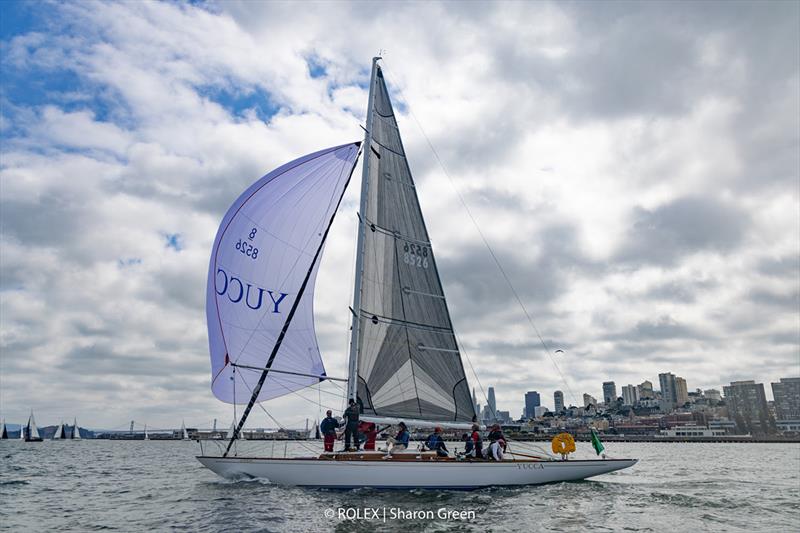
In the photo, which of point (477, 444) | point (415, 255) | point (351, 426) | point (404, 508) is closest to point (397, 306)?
point (415, 255)

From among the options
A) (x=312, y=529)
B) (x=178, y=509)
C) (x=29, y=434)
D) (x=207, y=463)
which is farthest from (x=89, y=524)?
(x=29, y=434)

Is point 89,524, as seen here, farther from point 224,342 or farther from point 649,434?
point 649,434

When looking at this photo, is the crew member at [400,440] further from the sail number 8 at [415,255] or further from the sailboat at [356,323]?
the sail number 8 at [415,255]

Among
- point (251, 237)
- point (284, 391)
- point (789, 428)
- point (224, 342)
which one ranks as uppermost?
point (251, 237)

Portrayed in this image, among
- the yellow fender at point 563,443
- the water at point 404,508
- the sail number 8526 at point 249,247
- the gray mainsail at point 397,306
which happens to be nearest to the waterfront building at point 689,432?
the water at point 404,508

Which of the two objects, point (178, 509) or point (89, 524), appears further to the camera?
point (178, 509)

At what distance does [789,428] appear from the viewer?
158750 mm

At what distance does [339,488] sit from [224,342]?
530 cm

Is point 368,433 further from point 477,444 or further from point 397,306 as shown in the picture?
point 397,306

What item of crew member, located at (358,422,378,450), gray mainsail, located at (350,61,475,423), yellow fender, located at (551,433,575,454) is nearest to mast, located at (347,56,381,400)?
gray mainsail, located at (350,61,475,423)

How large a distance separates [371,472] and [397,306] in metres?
5.61

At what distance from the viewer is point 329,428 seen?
16625 mm

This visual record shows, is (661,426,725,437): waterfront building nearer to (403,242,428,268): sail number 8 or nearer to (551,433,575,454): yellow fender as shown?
(551,433,575,454): yellow fender

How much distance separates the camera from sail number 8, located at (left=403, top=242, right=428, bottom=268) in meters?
19.4
